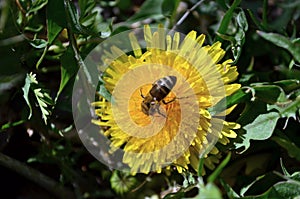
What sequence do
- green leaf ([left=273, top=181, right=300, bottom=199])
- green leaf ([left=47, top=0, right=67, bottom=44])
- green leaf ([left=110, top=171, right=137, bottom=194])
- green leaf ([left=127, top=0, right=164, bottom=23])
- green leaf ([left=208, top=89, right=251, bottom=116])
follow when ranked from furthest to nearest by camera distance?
green leaf ([left=127, top=0, right=164, bottom=23]) < green leaf ([left=110, top=171, right=137, bottom=194]) < green leaf ([left=47, top=0, right=67, bottom=44]) < green leaf ([left=208, top=89, right=251, bottom=116]) < green leaf ([left=273, top=181, right=300, bottom=199])

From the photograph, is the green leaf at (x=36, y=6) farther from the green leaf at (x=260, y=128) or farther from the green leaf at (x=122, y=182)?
the green leaf at (x=260, y=128)

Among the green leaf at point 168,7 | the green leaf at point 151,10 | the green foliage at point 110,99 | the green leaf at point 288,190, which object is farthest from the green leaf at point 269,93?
the green leaf at point 151,10

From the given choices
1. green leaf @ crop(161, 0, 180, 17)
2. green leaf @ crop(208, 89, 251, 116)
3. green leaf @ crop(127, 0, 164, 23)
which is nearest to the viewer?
green leaf @ crop(208, 89, 251, 116)

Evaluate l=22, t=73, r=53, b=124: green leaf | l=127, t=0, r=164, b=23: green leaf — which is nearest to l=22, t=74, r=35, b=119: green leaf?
l=22, t=73, r=53, b=124: green leaf

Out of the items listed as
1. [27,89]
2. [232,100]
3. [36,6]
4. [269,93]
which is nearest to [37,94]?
[27,89]

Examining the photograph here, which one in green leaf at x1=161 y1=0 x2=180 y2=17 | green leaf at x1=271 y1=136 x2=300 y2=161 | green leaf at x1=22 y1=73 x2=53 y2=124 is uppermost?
green leaf at x1=161 y1=0 x2=180 y2=17

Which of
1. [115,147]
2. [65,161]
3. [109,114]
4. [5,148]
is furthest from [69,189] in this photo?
[109,114]

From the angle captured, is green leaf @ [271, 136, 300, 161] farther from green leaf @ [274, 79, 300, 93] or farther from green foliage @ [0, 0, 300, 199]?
green leaf @ [274, 79, 300, 93]

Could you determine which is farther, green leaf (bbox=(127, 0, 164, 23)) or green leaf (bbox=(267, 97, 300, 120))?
green leaf (bbox=(127, 0, 164, 23))

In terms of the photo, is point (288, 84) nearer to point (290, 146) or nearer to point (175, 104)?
point (290, 146)
